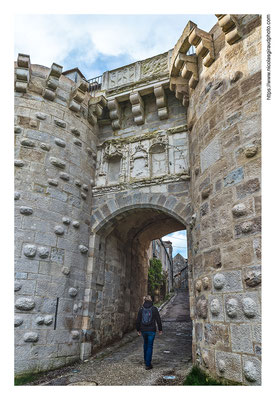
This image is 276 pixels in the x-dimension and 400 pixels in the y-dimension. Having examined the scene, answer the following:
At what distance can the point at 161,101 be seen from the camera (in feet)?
21.5

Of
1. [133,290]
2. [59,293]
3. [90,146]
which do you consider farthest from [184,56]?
[133,290]

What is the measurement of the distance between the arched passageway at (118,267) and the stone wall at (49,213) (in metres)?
0.30

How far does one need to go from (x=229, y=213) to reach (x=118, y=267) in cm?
383

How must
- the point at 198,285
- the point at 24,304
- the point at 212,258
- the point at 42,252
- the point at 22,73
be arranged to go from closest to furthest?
the point at 212,258, the point at 198,285, the point at 24,304, the point at 42,252, the point at 22,73

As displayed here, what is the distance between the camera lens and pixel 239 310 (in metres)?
3.35

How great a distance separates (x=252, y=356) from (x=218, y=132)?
9.66 feet

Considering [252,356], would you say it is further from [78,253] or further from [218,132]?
[78,253]

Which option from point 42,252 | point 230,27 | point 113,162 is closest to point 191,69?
point 230,27

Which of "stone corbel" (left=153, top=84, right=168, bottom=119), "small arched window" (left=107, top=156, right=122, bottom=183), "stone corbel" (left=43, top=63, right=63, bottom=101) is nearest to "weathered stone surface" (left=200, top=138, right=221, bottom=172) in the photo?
"stone corbel" (left=153, top=84, right=168, bottom=119)

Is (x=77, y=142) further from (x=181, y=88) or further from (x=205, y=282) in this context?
(x=205, y=282)

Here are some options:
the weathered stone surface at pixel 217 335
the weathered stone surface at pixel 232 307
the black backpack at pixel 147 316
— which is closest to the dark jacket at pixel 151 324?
the black backpack at pixel 147 316

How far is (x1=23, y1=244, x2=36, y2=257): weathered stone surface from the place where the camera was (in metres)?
4.85

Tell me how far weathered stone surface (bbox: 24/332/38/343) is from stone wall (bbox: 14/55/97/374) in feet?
0.05

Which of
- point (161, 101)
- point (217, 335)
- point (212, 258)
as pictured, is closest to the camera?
point (217, 335)
